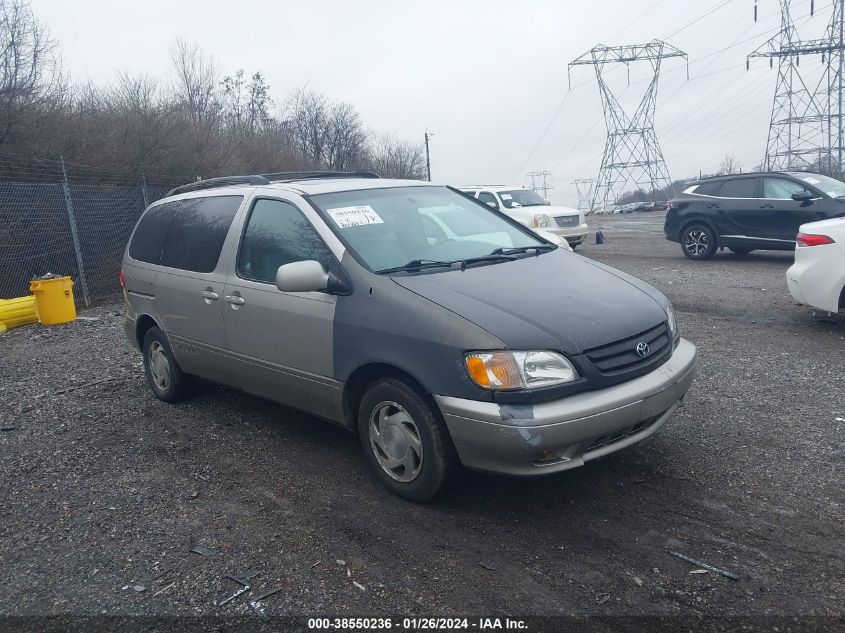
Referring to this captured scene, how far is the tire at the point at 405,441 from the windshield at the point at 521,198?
547 inches

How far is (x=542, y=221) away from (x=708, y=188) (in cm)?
414

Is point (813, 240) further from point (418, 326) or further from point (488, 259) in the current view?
point (418, 326)

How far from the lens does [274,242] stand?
4559 mm

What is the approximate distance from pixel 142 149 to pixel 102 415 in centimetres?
1328

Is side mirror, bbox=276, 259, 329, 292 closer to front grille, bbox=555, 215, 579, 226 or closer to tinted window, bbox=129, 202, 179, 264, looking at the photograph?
tinted window, bbox=129, 202, 179, 264

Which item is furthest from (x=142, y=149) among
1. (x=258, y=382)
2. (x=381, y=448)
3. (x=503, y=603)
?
(x=503, y=603)

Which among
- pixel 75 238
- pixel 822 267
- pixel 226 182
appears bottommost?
pixel 822 267

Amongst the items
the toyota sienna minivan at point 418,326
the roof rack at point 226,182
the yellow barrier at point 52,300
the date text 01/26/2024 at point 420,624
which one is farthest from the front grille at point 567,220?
the date text 01/26/2024 at point 420,624

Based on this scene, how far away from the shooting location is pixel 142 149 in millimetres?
17344

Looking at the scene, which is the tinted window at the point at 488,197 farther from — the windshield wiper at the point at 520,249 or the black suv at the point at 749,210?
the windshield wiper at the point at 520,249

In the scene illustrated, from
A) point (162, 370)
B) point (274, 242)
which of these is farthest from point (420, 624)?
point (162, 370)

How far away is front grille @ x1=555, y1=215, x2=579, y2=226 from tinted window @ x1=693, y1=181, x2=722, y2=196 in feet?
12.5

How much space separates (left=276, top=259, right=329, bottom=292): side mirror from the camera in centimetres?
388

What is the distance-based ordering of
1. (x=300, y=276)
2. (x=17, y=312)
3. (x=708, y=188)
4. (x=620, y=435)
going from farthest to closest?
(x=708, y=188) → (x=17, y=312) → (x=300, y=276) → (x=620, y=435)
